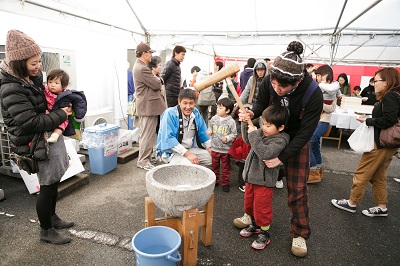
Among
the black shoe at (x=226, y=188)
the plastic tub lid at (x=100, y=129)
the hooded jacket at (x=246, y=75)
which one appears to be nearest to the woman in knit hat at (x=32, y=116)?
the plastic tub lid at (x=100, y=129)

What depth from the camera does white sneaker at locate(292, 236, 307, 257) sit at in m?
2.39

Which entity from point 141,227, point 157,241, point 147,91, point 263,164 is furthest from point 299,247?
point 147,91

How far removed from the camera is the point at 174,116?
9.19ft

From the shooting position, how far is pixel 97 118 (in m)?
4.97

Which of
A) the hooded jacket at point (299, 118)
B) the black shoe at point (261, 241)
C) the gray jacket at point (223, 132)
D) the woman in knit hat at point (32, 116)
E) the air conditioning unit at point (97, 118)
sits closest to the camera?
the woman in knit hat at point (32, 116)

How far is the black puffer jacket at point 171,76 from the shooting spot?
4.68 m

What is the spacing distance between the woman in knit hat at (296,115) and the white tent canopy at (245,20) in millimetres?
3710

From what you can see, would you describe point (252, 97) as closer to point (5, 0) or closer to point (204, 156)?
point (204, 156)

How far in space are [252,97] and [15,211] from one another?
133 inches

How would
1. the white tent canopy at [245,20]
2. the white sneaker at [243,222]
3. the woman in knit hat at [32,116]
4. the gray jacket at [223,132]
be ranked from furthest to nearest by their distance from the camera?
the white tent canopy at [245,20] → the gray jacket at [223,132] → the white sneaker at [243,222] → the woman in knit hat at [32,116]

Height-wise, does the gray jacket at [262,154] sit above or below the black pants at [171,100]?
below

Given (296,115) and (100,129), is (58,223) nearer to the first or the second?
(100,129)

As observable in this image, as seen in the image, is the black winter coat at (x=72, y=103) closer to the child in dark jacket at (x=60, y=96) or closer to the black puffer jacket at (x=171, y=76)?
the child in dark jacket at (x=60, y=96)

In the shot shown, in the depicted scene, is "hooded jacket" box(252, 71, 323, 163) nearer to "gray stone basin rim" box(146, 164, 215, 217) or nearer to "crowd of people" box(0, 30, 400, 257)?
"crowd of people" box(0, 30, 400, 257)
